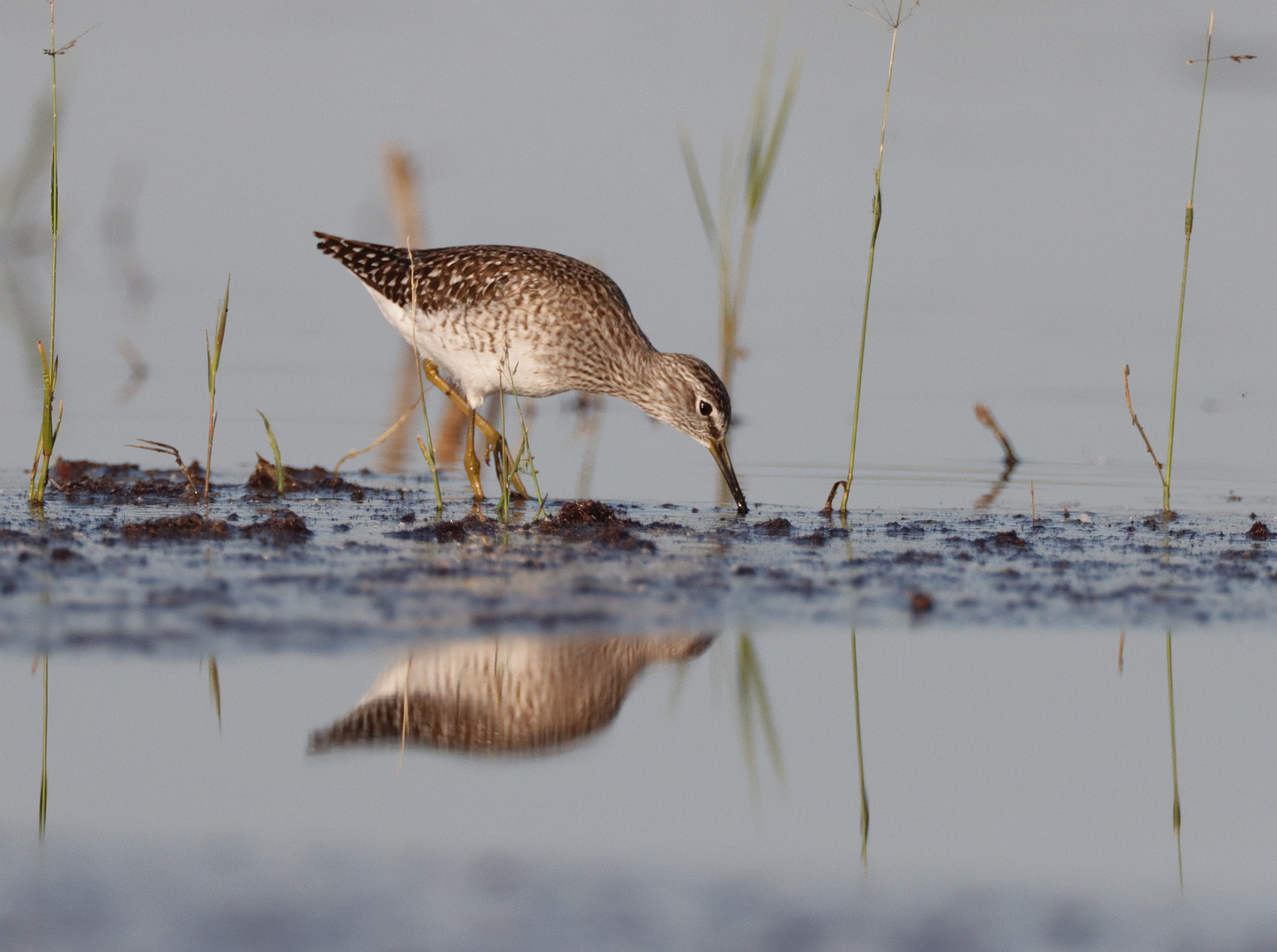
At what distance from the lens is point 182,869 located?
3.05 m

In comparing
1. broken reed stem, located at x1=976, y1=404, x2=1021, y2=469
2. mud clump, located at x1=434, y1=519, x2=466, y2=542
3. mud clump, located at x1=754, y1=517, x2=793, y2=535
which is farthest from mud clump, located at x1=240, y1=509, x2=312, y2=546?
broken reed stem, located at x1=976, y1=404, x2=1021, y2=469

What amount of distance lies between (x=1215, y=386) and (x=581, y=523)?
22.5ft

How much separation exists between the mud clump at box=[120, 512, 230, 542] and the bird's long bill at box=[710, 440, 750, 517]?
2.56m

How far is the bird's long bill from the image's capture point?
7.71 metres

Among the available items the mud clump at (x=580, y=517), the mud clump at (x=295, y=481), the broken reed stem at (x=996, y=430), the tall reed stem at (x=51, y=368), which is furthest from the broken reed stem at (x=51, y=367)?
the broken reed stem at (x=996, y=430)

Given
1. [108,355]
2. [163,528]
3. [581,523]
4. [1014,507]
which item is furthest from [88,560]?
[108,355]

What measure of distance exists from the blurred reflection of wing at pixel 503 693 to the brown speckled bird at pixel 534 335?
12.5ft

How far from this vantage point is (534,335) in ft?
29.0

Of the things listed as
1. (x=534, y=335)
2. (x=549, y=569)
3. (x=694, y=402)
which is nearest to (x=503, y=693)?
(x=549, y=569)

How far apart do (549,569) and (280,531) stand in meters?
1.19

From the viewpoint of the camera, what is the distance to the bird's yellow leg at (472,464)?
8.16m

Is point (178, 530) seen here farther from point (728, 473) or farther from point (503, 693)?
point (728, 473)

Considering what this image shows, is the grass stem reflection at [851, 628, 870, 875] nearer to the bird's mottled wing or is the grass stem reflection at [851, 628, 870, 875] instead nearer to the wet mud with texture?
the wet mud with texture

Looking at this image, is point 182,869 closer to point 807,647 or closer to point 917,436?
point 807,647
